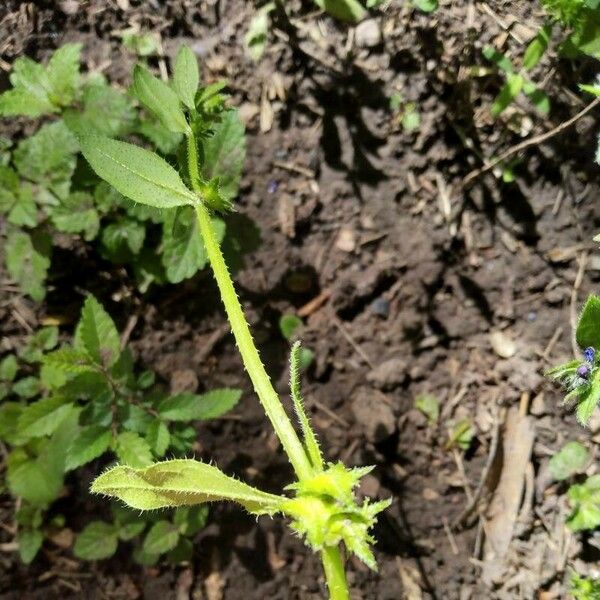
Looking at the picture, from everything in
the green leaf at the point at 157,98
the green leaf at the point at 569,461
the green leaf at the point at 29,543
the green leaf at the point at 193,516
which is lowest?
the green leaf at the point at 569,461

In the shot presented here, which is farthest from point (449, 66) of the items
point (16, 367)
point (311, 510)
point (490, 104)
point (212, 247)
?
point (16, 367)

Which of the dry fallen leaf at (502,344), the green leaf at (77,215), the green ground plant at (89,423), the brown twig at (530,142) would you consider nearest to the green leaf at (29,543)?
the green ground plant at (89,423)

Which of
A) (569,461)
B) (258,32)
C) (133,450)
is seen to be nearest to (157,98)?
(258,32)

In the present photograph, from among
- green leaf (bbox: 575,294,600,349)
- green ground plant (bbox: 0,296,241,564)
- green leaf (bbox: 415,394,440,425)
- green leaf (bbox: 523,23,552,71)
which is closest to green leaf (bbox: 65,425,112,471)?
green ground plant (bbox: 0,296,241,564)

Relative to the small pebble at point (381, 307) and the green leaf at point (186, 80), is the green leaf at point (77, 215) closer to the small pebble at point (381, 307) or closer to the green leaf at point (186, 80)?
the green leaf at point (186, 80)

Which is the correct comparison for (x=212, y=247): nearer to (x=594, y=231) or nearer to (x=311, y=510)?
(x=311, y=510)

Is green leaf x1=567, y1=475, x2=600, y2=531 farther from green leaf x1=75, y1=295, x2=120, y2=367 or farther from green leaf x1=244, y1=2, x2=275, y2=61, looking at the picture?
green leaf x1=244, y1=2, x2=275, y2=61
